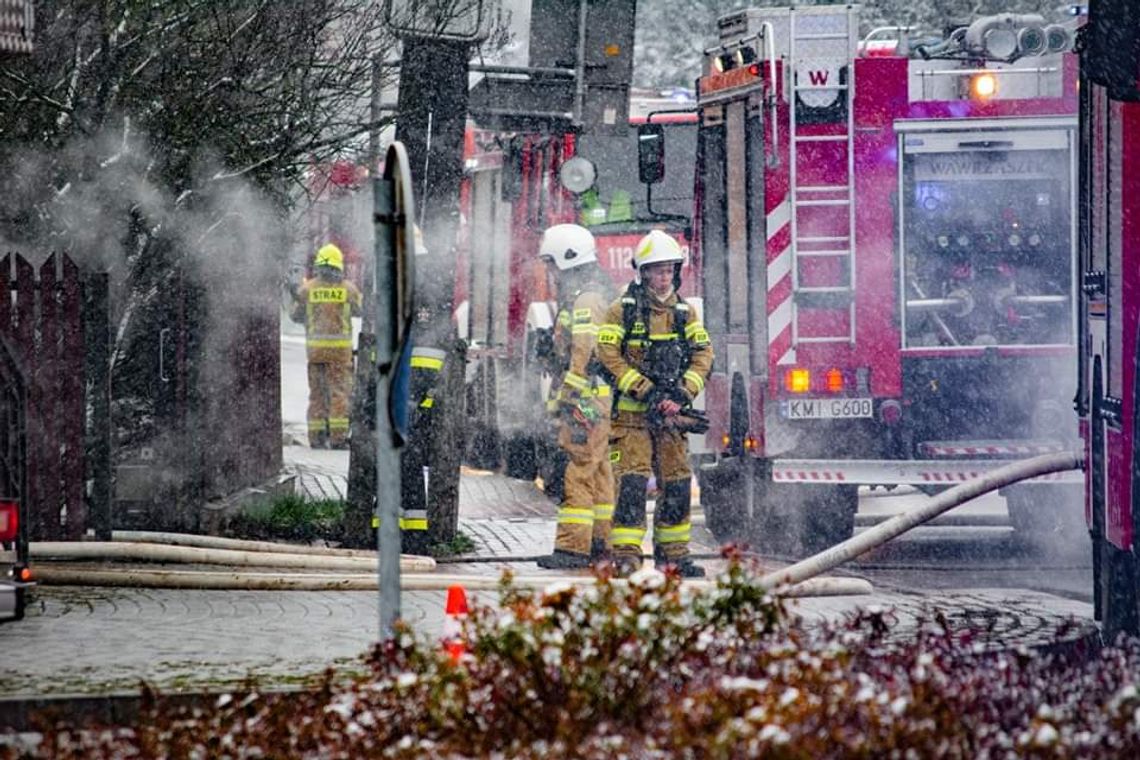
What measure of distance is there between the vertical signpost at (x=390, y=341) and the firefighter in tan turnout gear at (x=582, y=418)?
16.8ft

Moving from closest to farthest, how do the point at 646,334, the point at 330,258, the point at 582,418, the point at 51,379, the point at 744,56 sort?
the point at 51,379, the point at 646,334, the point at 582,418, the point at 744,56, the point at 330,258

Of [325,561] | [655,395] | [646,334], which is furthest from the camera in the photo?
[646,334]

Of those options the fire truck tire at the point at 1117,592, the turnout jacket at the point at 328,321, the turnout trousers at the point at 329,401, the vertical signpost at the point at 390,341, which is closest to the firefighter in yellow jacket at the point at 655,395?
the fire truck tire at the point at 1117,592

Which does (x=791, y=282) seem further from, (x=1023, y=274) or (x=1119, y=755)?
(x=1119, y=755)

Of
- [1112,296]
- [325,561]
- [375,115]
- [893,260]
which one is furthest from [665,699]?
[375,115]

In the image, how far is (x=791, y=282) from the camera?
11000 mm

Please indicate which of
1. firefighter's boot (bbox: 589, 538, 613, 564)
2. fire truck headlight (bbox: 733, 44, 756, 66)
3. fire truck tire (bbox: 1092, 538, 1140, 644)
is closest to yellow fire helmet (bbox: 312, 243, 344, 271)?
fire truck headlight (bbox: 733, 44, 756, 66)

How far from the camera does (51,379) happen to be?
32.1 ft

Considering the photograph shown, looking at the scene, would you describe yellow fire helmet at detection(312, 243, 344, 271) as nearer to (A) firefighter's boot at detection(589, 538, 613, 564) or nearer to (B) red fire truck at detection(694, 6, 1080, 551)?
(B) red fire truck at detection(694, 6, 1080, 551)

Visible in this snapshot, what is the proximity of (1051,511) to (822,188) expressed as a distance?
2.49 m

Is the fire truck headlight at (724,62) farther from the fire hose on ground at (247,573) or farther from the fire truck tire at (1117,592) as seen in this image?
the fire truck tire at (1117,592)

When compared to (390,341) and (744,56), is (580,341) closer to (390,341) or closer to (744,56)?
(744,56)

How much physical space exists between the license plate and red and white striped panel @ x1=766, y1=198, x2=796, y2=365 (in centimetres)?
26

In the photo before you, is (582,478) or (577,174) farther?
(577,174)
